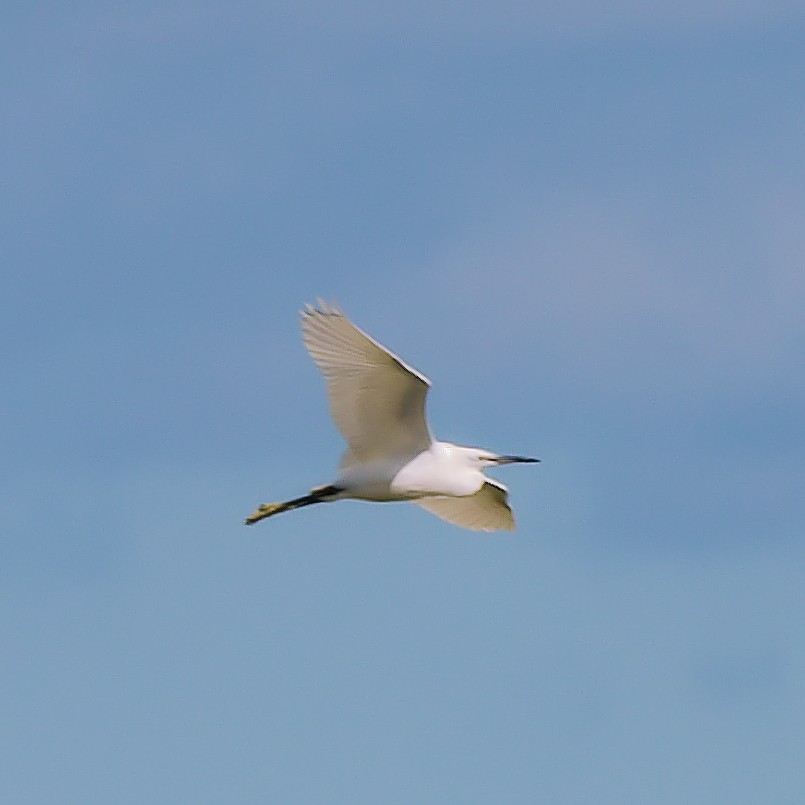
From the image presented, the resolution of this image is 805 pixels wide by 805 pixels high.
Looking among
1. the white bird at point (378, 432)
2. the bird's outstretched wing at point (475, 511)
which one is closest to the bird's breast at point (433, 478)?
the white bird at point (378, 432)

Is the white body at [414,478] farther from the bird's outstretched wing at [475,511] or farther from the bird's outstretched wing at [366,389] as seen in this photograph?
the bird's outstretched wing at [475,511]

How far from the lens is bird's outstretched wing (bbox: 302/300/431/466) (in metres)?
20.2

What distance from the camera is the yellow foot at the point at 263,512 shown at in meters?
22.6

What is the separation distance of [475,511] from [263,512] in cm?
356

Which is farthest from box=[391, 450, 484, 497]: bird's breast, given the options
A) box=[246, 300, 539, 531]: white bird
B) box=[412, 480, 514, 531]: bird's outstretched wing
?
box=[412, 480, 514, 531]: bird's outstretched wing

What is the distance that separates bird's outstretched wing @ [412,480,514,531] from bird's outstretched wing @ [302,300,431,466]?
281cm

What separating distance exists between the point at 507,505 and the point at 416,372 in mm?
4769

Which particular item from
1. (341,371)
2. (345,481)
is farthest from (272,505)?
(341,371)

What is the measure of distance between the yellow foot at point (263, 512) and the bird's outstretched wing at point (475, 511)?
2669mm

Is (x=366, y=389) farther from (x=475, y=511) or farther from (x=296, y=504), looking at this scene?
(x=475, y=511)

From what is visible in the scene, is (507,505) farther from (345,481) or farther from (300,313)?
(300,313)

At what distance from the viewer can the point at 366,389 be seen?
2100 cm

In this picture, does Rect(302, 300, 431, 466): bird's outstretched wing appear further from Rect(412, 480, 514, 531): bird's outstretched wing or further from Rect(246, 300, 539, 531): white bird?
Rect(412, 480, 514, 531): bird's outstretched wing

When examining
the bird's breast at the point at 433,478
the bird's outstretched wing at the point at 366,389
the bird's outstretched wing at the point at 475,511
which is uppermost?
the bird's outstretched wing at the point at 366,389
